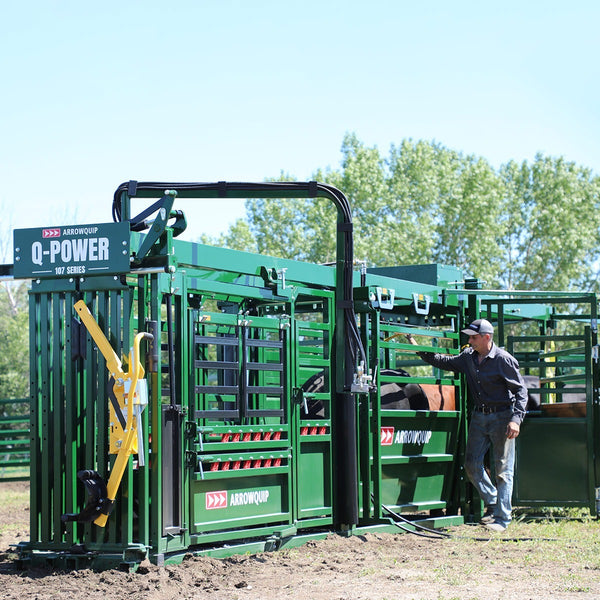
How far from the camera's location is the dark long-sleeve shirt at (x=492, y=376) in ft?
32.3

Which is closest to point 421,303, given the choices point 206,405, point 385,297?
point 385,297

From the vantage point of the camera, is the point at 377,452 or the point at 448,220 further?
the point at 448,220

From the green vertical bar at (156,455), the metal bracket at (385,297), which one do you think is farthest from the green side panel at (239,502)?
the metal bracket at (385,297)

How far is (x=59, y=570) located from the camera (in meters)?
7.16

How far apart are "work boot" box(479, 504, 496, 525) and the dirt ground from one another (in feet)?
3.56

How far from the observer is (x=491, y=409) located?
9984 millimetres

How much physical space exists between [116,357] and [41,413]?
867mm

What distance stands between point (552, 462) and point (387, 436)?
2.25m

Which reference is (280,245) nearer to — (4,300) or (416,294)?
(4,300)

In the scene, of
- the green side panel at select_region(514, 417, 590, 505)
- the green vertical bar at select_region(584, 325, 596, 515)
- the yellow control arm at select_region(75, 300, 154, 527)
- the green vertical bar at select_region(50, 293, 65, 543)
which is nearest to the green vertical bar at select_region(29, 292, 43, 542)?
the green vertical bar at select_region(50, 293, 65, 543)

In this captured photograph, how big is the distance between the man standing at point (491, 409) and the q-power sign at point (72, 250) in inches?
149

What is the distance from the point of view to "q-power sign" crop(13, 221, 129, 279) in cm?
721

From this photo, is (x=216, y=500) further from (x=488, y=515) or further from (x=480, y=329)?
(x=488, y=515)

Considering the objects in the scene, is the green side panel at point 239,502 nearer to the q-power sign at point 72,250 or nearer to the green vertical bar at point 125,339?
the green vertical bar at point 125,339
